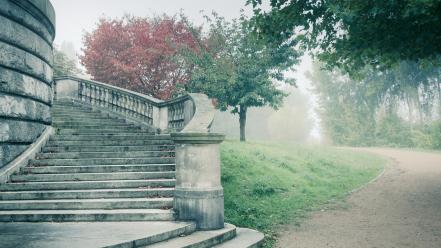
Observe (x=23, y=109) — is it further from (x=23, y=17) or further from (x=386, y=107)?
(x=386, y=107)

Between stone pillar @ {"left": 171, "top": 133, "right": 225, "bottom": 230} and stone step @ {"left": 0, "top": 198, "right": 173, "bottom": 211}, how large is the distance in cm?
47

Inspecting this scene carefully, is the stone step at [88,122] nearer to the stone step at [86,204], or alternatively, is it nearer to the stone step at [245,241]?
the stone step at [86,204]

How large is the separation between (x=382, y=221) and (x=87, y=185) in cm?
635

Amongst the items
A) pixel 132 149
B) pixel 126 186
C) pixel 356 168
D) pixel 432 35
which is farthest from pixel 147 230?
pixel 356 168

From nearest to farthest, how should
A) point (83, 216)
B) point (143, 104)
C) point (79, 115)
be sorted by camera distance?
point (83, 216) < point (143, 104) < point (79, 115)

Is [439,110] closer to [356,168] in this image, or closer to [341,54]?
[356,168]

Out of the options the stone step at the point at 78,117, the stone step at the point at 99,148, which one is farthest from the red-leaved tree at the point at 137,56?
the stone step at the point at 99,148

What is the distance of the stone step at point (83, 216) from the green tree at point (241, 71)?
12489mm

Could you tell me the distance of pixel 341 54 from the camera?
32.1ft

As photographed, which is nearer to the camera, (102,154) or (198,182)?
(198,182)

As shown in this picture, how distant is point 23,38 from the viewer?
804cm

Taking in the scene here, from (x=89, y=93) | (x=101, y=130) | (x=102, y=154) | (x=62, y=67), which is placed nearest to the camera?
(x=102, y=154)

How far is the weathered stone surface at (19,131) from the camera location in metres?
7.48

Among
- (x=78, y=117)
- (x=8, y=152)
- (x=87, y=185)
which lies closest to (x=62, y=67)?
(x=78, y=117)
